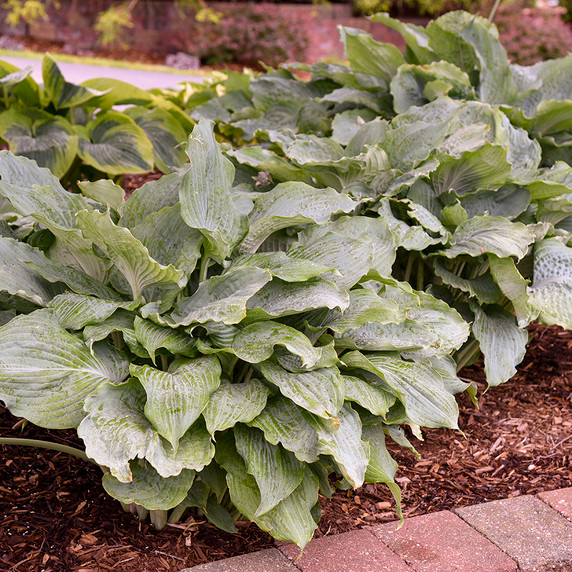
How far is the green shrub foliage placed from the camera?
1621 mm

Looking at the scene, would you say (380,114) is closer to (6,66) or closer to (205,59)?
(6,66)

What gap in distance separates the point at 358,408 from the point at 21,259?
0.94 metres

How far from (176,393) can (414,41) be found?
2509 mm

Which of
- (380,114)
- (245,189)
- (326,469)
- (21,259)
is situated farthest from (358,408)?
(380,114)

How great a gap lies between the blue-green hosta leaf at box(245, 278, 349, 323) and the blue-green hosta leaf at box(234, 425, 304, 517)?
0.29m

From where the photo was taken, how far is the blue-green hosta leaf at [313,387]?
5.33 feet

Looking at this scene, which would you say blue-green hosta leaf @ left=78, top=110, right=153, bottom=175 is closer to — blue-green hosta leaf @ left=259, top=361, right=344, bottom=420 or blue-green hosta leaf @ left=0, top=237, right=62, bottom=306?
blue-green hosta leaf @ left=0, top=237, right=62, bottom=306

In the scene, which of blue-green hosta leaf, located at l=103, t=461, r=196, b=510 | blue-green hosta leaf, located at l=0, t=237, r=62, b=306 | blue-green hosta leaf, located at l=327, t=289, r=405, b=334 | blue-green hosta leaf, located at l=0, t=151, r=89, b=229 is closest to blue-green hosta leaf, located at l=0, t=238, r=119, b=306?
blue-green hosta leaf, located at l=0, t=237, r=62, b=306

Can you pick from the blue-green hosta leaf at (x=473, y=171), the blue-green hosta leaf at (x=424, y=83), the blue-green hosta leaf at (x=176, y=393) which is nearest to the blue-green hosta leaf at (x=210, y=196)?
the blue-green hosta leaf at (x=176, y=393)

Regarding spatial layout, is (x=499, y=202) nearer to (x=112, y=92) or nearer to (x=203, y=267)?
(x=203, y=267)

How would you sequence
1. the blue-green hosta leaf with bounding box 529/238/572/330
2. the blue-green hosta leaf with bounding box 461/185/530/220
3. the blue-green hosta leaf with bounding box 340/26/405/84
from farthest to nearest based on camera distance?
the blue-green hosta leaf with bounding box 340/26/405/84 → the blue-green hosta leaf with bounding box 461/185/530/220 → the blue-green hosta leaf with bounding box 529/238/572/330

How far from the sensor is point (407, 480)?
2.21m

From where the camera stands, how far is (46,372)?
1.62 meters

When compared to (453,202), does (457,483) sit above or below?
below
